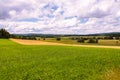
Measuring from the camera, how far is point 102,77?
59.0ft

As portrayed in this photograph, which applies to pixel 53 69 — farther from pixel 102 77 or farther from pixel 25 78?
pixel 102 77

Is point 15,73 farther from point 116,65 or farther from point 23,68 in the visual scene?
point 116,65

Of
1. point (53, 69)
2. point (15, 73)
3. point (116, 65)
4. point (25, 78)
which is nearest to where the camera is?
point (25, 78)

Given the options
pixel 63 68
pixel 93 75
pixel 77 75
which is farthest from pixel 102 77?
pixel 63 68

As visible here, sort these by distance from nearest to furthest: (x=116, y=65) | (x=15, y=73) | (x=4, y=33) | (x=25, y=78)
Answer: (x=25, y=78), (x=15, y=73), (x=116, y=65), (x=4, y=33)

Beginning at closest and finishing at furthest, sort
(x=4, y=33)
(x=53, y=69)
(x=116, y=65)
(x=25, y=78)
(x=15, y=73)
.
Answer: (x=25, y=78) → (x=15, y=73) → (x=53, y=69) → (x=116, y=65) → (x=4, y=33)

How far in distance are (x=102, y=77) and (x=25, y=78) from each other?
21.7 feet

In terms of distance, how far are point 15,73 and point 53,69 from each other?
12.3ft

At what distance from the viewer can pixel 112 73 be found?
63.4 feet

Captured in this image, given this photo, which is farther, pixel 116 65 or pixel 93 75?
pixel 116 65

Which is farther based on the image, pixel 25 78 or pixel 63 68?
pixel 63 68

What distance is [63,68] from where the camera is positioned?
21.0m

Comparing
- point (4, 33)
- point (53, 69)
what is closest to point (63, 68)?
point (53, 69)

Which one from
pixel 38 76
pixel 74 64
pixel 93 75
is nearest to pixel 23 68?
pixel 38 76
